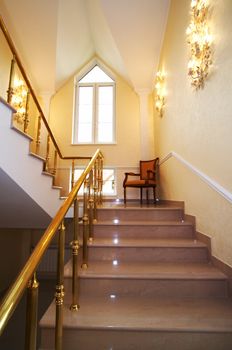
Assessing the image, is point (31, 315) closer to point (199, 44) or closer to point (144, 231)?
point (144, 231)

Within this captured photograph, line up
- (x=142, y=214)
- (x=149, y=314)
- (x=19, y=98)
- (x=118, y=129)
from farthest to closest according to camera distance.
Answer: (x=118, y=129) < (x=19, y=98) < (x=142, y=214) < (x=149, y=314)

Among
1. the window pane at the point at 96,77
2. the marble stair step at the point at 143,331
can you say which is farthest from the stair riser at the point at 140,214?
the window pane at the point at 96,77

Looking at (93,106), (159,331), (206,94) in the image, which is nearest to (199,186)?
(206,94)

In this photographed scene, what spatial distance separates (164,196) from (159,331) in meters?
2.90

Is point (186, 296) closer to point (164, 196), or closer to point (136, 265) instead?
point (136, 265)

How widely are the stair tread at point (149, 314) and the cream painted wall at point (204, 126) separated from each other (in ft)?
1.40

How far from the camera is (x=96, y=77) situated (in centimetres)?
589

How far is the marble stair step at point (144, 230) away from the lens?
248 cm

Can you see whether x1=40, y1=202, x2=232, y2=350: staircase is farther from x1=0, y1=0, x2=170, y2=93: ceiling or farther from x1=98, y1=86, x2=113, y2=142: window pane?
x1=0, y1=0, x2=170, y2=93: ceiling

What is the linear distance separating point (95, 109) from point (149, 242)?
4.28m

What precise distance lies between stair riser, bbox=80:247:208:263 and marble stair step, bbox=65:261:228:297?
249 mm

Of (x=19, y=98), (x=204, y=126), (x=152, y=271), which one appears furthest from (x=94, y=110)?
(x=152, y=271)

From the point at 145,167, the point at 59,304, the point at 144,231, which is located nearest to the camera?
the point at 59,304

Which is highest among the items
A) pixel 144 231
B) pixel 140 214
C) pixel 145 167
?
pixel 145 167
